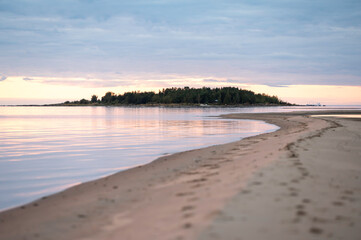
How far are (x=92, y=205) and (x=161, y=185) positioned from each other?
1899 millimetres

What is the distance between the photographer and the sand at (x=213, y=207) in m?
4.82

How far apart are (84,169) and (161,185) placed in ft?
16.6

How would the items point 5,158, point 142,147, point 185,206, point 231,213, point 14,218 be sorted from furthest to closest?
point 142,147
point 5,158
point 14,218
point 185,206
point 231,213

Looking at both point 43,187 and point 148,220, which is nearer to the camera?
point 148,220

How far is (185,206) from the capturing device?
6000mm

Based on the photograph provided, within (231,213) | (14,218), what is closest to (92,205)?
(14,218)

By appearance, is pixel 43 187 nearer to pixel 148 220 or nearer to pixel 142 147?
pixel 148 220

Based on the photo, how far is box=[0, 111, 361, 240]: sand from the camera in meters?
4.82

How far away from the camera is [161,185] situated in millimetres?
8328

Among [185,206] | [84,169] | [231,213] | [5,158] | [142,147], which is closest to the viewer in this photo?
[231,213]

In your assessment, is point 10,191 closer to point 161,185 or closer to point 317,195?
point 161,185

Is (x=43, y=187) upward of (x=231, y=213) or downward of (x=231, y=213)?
downward

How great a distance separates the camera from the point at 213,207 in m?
5.62

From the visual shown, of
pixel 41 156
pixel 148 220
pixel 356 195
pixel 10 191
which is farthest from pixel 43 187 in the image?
pixel 356 195
